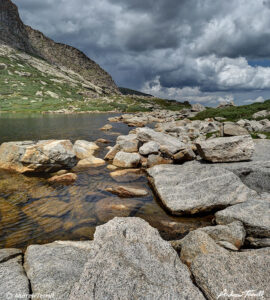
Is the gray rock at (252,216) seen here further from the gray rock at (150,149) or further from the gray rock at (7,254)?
the gray rock at (150,149)

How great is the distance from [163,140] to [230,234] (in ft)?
41.3

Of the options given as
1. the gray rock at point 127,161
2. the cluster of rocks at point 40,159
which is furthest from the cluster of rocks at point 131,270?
the gray rock at point 127,161

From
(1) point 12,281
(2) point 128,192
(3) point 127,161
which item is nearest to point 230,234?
(2) point 128,192

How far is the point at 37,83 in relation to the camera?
154 m

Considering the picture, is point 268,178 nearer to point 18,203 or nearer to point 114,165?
point 114,165

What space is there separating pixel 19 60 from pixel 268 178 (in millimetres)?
238388

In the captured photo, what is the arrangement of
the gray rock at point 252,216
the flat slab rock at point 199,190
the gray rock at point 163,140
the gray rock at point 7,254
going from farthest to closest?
1. the gray rock at point 163,140
2. the flat slab rock at point 199,190
3. the gray rock at point 252,216
4. the gray rock at point 7,254

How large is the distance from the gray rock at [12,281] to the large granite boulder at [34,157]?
960 cm

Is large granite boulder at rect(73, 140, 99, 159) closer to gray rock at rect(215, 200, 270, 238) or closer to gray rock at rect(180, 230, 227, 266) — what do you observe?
gray rock at rect(215, 200, 270, 238)

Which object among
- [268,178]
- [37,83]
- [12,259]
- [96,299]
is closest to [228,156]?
[268,178]

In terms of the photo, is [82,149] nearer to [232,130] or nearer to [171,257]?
[232,130]

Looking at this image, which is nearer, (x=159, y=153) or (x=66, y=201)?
(x=66, y=201)

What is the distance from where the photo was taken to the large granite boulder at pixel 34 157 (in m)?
13.2

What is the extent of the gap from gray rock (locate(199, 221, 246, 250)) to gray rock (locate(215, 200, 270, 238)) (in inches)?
14.4
